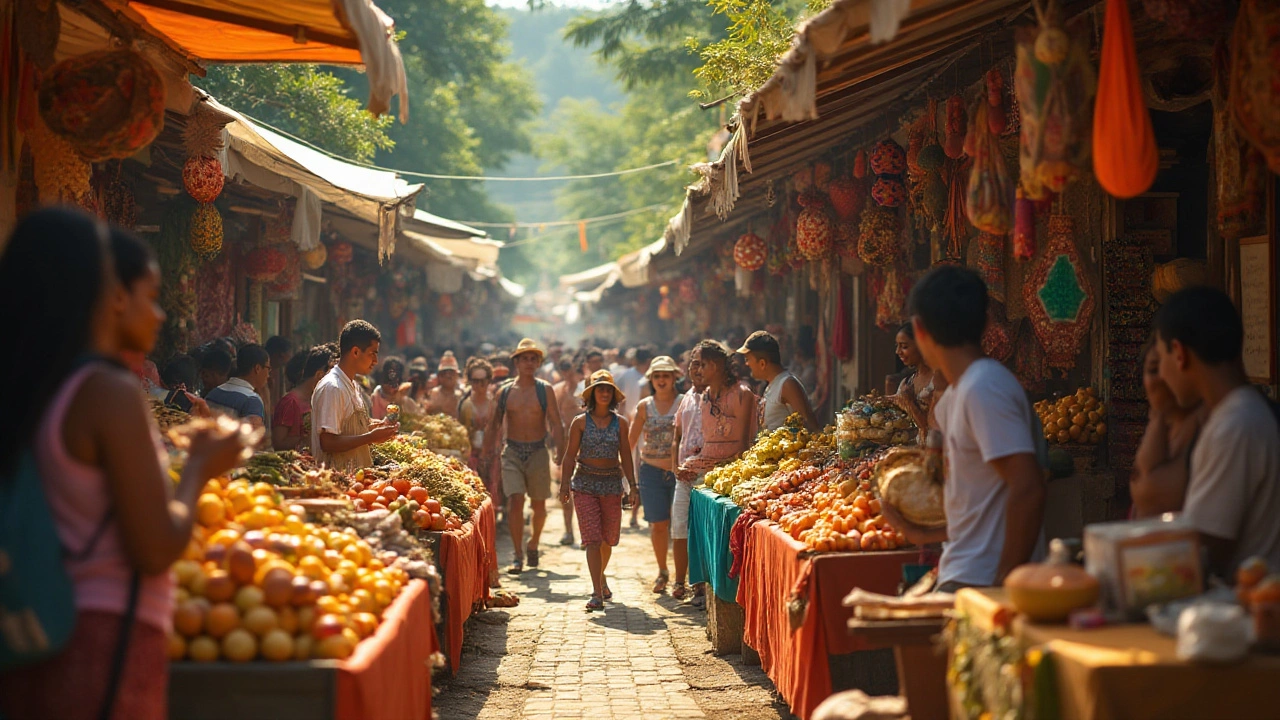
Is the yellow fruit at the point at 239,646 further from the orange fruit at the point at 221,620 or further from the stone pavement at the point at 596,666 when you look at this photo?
the stone pavement at the point at 596,666

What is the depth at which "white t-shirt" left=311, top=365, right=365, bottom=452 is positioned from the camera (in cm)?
793

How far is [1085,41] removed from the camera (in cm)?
481

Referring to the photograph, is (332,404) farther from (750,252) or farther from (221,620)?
(750,252)

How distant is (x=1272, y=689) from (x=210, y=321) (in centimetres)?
1054

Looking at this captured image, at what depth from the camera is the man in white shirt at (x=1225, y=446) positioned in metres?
3.55

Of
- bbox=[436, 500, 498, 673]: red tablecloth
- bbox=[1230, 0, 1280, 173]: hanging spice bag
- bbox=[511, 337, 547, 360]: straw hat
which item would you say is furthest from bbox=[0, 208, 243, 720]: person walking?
bbox=[511, 337, 547, 360]: straw hat

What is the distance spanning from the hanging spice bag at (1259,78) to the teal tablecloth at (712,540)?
4.43 m

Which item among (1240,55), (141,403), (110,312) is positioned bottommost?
(141,403)

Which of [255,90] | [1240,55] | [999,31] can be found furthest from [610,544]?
[255,90]

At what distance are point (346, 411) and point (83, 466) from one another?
5.00 meters

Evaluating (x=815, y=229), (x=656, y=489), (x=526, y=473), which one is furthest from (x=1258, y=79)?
(x=526, y=473)

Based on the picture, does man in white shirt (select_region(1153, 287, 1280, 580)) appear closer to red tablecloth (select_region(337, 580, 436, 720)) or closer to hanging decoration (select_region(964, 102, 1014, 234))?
hanging decoration (select_region(964, 102, 1014, 234))

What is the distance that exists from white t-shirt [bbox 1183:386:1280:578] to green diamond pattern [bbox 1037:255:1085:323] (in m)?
3.71

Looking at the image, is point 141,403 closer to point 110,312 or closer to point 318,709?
point 110,312
